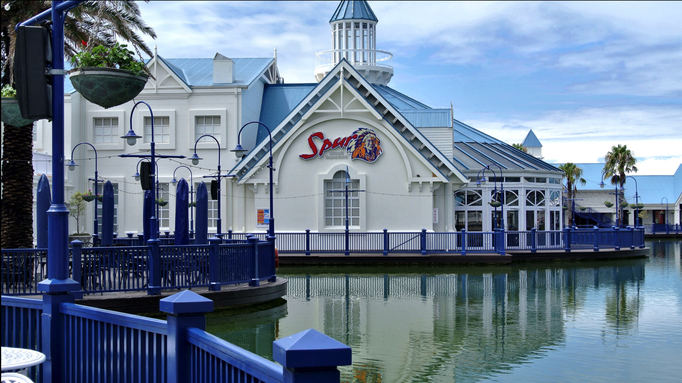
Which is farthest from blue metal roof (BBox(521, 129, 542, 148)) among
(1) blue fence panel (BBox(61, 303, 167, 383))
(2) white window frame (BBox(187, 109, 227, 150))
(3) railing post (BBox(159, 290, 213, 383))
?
(3) railing post (BBox(159, 290, 213, 383))

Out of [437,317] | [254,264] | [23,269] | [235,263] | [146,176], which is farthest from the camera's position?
[146,176]

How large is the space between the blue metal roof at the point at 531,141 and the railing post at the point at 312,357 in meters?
67.8

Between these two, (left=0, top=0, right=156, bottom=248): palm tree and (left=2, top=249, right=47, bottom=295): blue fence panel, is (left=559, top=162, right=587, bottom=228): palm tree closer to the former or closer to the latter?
(left=0, top=0, right=156, bottom=248): palm tree

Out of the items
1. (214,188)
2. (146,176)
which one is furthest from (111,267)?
(214,188)

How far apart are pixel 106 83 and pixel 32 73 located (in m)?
2.71

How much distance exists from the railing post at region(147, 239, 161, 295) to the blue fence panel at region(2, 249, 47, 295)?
216 cm

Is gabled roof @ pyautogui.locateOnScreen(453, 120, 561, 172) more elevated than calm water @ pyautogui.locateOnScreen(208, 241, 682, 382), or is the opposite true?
gabled roof @ pyautogui.locateOnScreen(453, 120, 561, 172)

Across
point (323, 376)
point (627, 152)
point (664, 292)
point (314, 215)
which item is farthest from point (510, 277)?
point (627, 152)

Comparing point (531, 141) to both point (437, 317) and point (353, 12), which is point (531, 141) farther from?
point (437, 317)

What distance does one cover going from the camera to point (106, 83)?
902cm

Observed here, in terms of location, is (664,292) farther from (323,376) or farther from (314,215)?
(323,376)

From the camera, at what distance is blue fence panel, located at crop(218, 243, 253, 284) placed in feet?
53.7

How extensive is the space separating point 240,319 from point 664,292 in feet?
46.3

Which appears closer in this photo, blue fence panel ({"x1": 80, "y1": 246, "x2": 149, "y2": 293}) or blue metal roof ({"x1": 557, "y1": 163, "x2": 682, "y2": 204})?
blue fence panel ({"x1": 80, "y1": 246, "x2": 149, "y2": 293})
